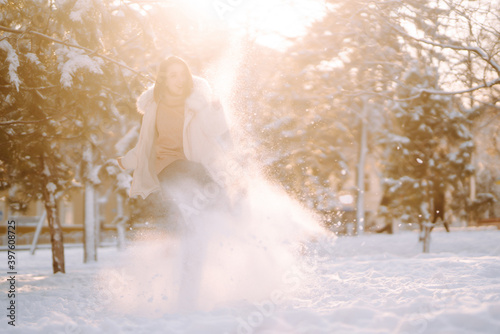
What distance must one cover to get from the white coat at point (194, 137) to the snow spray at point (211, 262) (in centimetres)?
20

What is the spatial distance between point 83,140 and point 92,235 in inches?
354

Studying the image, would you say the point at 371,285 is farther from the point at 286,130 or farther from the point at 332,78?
the point at 286,130

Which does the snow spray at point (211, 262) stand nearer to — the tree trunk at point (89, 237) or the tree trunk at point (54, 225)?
the tree trunk at point (54, 225)

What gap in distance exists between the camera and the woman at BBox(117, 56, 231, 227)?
487cm

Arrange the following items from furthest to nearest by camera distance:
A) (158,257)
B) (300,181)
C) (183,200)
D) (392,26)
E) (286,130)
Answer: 1. (286,130)
2. (300,181)
3. (392,26)
4. (158,257)
5. (183,200)

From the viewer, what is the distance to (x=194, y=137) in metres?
4.86

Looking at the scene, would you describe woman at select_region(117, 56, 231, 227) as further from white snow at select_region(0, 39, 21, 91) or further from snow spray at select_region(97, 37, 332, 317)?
white snow at select_region(0, 39, 21, 91)

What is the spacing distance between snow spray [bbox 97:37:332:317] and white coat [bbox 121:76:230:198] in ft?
0.67

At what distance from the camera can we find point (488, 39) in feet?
31.1

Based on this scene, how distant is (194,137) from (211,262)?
3.81 ft

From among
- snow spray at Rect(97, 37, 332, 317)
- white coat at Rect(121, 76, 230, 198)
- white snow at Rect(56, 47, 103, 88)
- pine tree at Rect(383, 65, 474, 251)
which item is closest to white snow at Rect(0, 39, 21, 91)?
white snow at Rect(56, 47, 103, 88)

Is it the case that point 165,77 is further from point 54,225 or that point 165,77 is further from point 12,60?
point 54,225

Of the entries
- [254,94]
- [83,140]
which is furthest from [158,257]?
[254,94]

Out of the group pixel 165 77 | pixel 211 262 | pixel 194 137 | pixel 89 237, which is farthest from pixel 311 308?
pixel 89 237
